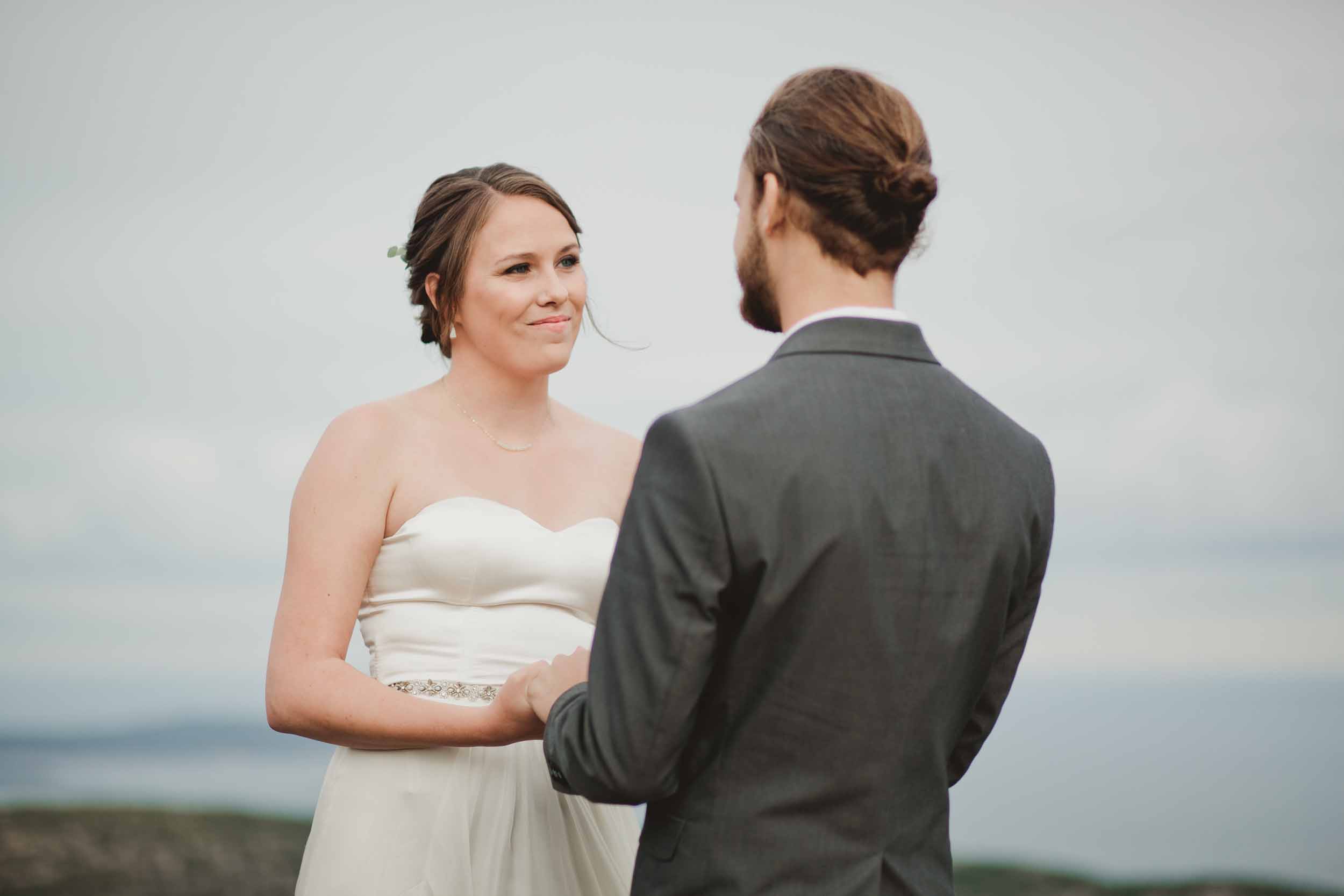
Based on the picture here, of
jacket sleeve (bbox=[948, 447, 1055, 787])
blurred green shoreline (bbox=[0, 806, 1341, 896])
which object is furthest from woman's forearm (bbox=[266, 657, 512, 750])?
blurred green shoreline (bbox=[0, 806, 1341, 896])

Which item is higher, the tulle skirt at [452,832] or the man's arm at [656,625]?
the man's arm at [656,625]

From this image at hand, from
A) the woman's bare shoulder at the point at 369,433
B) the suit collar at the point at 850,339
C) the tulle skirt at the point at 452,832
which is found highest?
the suit collar at the point at 850,339

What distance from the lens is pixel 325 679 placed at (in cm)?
223

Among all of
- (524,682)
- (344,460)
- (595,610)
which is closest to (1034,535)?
(524,682)

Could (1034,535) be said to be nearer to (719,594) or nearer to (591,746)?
(719,594)

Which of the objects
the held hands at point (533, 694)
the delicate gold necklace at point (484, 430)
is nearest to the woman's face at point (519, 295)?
the delicate gold necklace at point (484, 430)

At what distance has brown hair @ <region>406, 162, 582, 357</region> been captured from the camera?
260 centimetres

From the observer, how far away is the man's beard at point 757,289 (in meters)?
1.64

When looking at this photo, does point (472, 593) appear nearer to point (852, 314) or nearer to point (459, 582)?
point (459, 582)

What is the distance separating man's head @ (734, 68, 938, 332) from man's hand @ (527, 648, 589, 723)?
578 millimetres

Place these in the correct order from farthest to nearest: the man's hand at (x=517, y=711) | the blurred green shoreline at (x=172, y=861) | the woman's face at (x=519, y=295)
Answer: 1. the blurred green shoreline at (x=172, y=861)
2. the woman's face at (x=519, y=295)
3. the man's hand at (x=517, y=711)

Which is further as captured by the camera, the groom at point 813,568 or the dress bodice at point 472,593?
the dress bodice at point 472,593

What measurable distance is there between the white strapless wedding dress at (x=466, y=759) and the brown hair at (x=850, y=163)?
108cm

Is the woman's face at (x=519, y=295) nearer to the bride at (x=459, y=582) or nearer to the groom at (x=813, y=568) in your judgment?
the bride at (x=459, y=582)
